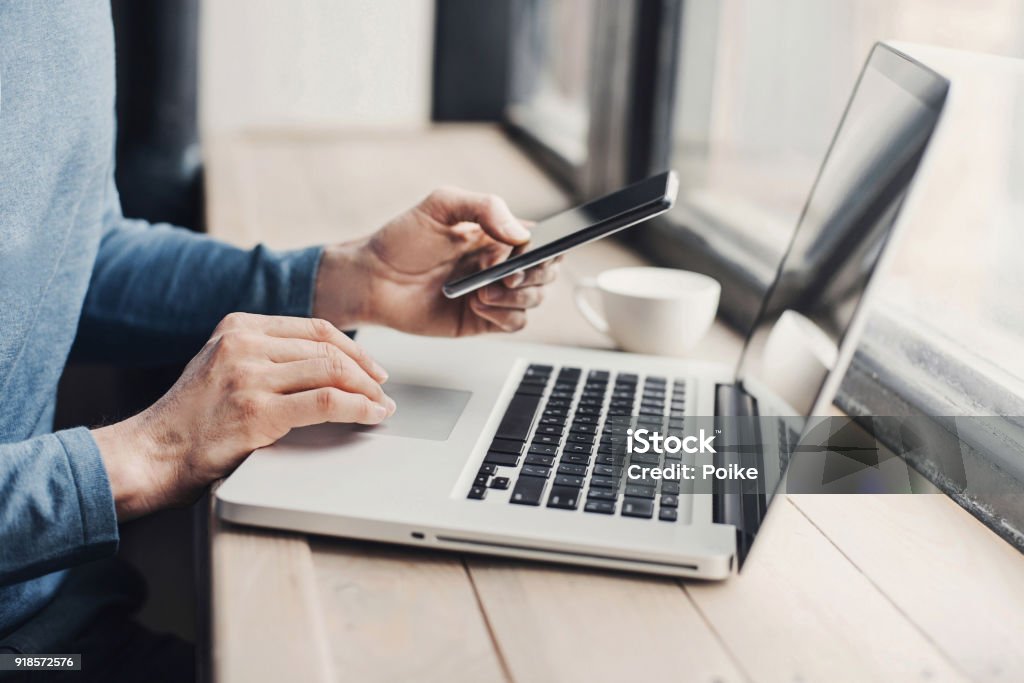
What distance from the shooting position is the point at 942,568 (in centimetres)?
60

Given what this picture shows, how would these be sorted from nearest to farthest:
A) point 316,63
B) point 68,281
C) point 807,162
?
point 68,281 < point 807,162 < point 316,63

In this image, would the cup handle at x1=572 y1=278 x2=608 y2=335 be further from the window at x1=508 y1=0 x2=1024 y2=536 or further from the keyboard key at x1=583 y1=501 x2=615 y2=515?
the keyboard key at x1=583 y1=501 x2=615 y2=515

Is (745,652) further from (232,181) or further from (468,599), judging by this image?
(232,181)

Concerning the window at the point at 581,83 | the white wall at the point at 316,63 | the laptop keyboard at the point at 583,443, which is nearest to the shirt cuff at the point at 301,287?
the laptop keyboard at the point at 583,443

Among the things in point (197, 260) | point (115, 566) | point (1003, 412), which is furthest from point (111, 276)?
point (1003, 412)

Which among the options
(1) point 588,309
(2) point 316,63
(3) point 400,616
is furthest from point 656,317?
(2) point 316,63

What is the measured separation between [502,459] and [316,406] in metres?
0.13

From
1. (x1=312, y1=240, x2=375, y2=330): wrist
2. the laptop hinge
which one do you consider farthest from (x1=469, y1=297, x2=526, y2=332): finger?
the laptop hinge

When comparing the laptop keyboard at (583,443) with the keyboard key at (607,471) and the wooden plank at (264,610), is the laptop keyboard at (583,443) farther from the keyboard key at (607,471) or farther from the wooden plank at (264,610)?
the wooden plank at (264,610)

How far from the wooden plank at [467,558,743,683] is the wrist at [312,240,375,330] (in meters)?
0.40

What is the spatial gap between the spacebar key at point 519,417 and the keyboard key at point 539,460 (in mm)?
27

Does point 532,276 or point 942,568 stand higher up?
point 532,276

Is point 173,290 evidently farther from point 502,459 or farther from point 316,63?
point 316,63

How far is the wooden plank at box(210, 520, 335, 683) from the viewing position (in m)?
0.48
